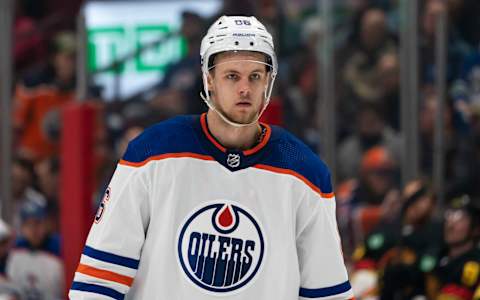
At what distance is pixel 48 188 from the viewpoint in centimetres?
725

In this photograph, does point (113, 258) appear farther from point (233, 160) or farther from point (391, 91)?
point (391, 91)

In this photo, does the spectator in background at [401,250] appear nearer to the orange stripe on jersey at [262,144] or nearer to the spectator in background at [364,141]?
the spectator in background at [364,141]

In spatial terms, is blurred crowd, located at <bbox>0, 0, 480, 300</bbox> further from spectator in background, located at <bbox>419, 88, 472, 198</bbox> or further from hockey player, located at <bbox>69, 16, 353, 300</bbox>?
hockey player, located at <bbox>69, 16, 353, 300</bbox>

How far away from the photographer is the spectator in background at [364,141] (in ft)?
21.1

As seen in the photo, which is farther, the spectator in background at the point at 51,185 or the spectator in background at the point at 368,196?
the spectator in background at the point at 51,185

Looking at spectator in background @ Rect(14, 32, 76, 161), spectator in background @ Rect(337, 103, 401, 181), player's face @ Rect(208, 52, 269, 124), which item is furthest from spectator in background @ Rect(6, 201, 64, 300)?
player's face @ Rect(208, 52, 269, 124)

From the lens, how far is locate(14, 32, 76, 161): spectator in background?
24.4 ft

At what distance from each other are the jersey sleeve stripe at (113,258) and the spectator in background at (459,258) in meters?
2.61

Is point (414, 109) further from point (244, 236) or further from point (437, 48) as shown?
point (244, 236)

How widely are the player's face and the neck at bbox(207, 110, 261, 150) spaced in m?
0.04

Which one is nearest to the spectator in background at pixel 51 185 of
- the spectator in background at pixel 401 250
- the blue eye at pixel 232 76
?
the spectator in background at pixel 401 250

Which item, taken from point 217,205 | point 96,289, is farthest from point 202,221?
point 96,289

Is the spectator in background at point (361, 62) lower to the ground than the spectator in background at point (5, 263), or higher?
higher

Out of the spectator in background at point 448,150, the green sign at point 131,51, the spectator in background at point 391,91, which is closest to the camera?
the spectator in background at point 448,150
